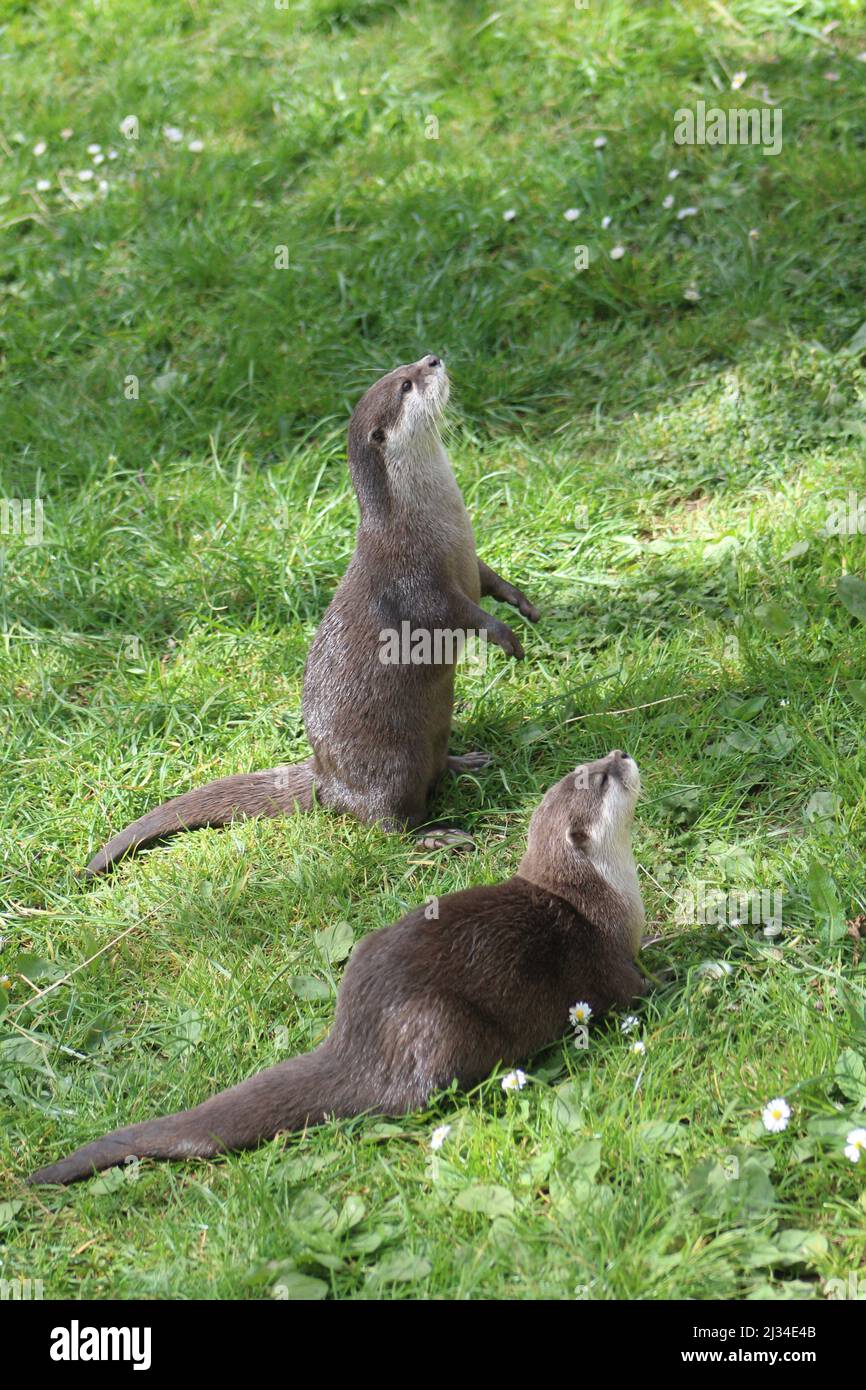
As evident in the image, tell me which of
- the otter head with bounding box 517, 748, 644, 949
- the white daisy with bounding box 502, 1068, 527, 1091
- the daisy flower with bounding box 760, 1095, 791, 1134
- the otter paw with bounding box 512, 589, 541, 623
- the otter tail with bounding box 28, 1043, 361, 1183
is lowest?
the otter tail with bounding box 28, 1043, 361, 1183

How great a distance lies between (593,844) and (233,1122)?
918mm

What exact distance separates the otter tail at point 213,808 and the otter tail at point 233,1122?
3.19ft

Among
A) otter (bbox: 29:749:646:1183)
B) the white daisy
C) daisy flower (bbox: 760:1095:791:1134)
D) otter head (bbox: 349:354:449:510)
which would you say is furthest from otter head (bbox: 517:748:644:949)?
otter head (bbox: 349:354:449:510)

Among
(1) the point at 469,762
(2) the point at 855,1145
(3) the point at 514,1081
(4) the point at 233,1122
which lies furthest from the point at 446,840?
(2) the point at 855,1145

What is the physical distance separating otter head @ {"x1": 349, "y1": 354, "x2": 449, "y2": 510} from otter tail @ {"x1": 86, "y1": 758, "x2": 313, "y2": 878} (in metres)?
0.76

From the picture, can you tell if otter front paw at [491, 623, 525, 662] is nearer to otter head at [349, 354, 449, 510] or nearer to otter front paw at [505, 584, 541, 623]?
otter front paw at [505, 584, 541, 623]

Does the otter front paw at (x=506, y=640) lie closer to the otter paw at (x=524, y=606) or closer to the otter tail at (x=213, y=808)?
the otter paw at (x=524, y=606)

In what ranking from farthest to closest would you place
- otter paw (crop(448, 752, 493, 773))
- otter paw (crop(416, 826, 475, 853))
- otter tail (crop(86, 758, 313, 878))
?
otter paw (crop(448, 752, 493, 773)) → otter tail (crop(86, 758, 313, 878)) → otter paw (crop(416, 826, 475, 853))

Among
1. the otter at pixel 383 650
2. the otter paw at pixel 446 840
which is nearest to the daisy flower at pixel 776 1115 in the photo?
the otter paw at pixel 446 840

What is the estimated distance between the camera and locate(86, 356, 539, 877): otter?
11.6 ft

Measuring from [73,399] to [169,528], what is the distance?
942 millimetres

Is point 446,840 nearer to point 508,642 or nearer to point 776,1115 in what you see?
point 508,642

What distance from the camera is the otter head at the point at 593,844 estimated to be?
2979mm
